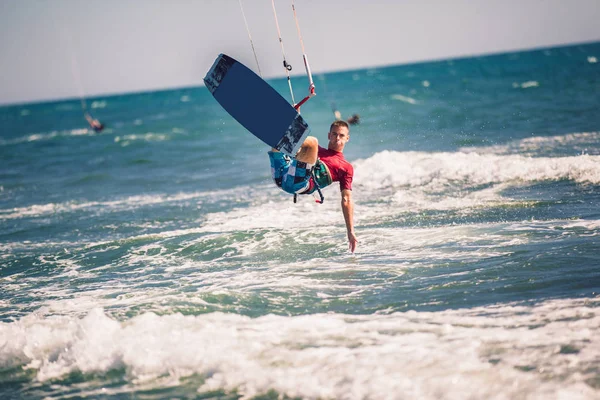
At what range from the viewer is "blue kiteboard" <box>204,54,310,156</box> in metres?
7.11

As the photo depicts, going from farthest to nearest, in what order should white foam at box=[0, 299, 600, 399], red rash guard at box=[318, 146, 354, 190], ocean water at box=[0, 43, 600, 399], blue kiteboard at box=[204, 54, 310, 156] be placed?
1. red rash guard at box=[318, 146, 354, 190]
2. blue kiteboard at box=[204, 54, 310, 156]
3. ocean water at box=[0, 43, 600, 399]
4. white foam at box=[0, 299, 600, 399]

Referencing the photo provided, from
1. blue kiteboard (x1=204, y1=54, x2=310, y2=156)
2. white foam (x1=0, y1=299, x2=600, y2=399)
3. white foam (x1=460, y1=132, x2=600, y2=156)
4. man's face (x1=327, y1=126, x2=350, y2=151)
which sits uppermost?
blue kiteboard (x1=204, y1=54, x2=310, y2=156)

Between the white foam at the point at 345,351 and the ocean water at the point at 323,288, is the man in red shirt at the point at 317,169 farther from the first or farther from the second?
the white foam at the point at 345,351

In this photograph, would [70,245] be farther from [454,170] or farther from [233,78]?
[454,170]

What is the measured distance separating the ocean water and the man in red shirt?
1.04 meters

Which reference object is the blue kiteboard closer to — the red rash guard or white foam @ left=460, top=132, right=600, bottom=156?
the red rash guard

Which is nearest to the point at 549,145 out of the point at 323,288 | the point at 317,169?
the point at 317,169

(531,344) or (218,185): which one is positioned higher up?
(218,185)

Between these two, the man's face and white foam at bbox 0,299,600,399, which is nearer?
white foam at bbox 0,299,600,399

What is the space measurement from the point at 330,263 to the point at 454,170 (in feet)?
24.1

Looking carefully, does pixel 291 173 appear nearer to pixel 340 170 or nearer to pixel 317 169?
pixel 317 169

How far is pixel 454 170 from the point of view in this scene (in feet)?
46.4


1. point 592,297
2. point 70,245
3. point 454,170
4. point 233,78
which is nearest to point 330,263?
point 233,78

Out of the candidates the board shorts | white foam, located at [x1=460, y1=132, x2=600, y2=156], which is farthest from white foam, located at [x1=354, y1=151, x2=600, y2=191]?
the board shorts
